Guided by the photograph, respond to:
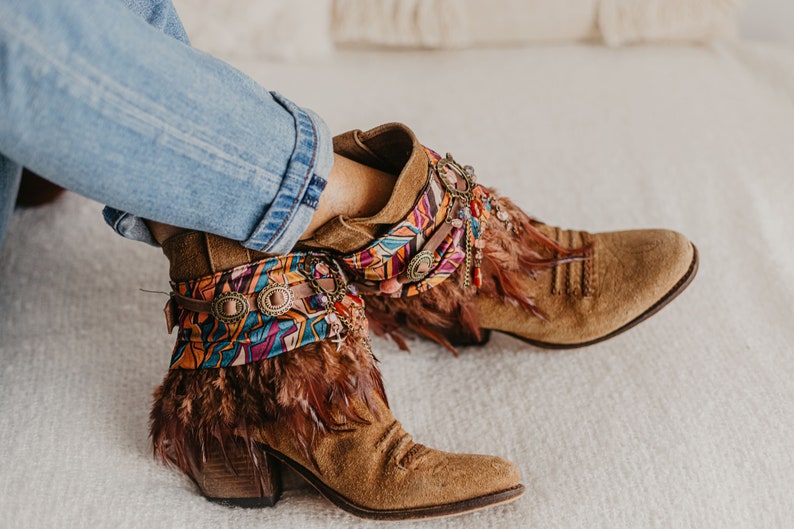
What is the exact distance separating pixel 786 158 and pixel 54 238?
1.02 metres

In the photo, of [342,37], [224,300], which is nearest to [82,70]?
[224,300]

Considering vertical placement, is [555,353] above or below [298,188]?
below

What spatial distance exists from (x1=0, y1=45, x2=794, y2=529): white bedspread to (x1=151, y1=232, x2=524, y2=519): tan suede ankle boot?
0.15 feet

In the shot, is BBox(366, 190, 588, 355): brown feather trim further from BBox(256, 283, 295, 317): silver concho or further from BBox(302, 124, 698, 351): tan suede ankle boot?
BBox(256, 283, 295, 317): silver concho

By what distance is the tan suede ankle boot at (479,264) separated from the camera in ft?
1.91

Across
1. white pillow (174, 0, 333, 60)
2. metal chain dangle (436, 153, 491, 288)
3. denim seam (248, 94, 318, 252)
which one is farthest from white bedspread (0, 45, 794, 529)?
denim seam (248, 94, 318, 252)

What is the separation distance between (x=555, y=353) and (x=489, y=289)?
0.12 metres

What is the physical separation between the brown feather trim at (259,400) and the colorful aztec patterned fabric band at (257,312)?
13mm

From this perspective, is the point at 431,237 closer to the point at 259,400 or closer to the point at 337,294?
the point at 337,294

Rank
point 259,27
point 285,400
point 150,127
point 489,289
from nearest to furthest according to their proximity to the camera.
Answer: point 150,127
point 285,400
point 489,289
point 259,27

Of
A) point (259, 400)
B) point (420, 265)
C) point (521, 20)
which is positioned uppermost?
point (521, 20)

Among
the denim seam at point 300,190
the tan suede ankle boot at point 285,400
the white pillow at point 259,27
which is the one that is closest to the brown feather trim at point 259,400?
the tan suede ankle boot at point 285,400

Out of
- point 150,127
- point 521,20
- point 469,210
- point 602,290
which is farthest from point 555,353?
point 521,20

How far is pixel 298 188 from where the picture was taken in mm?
510
